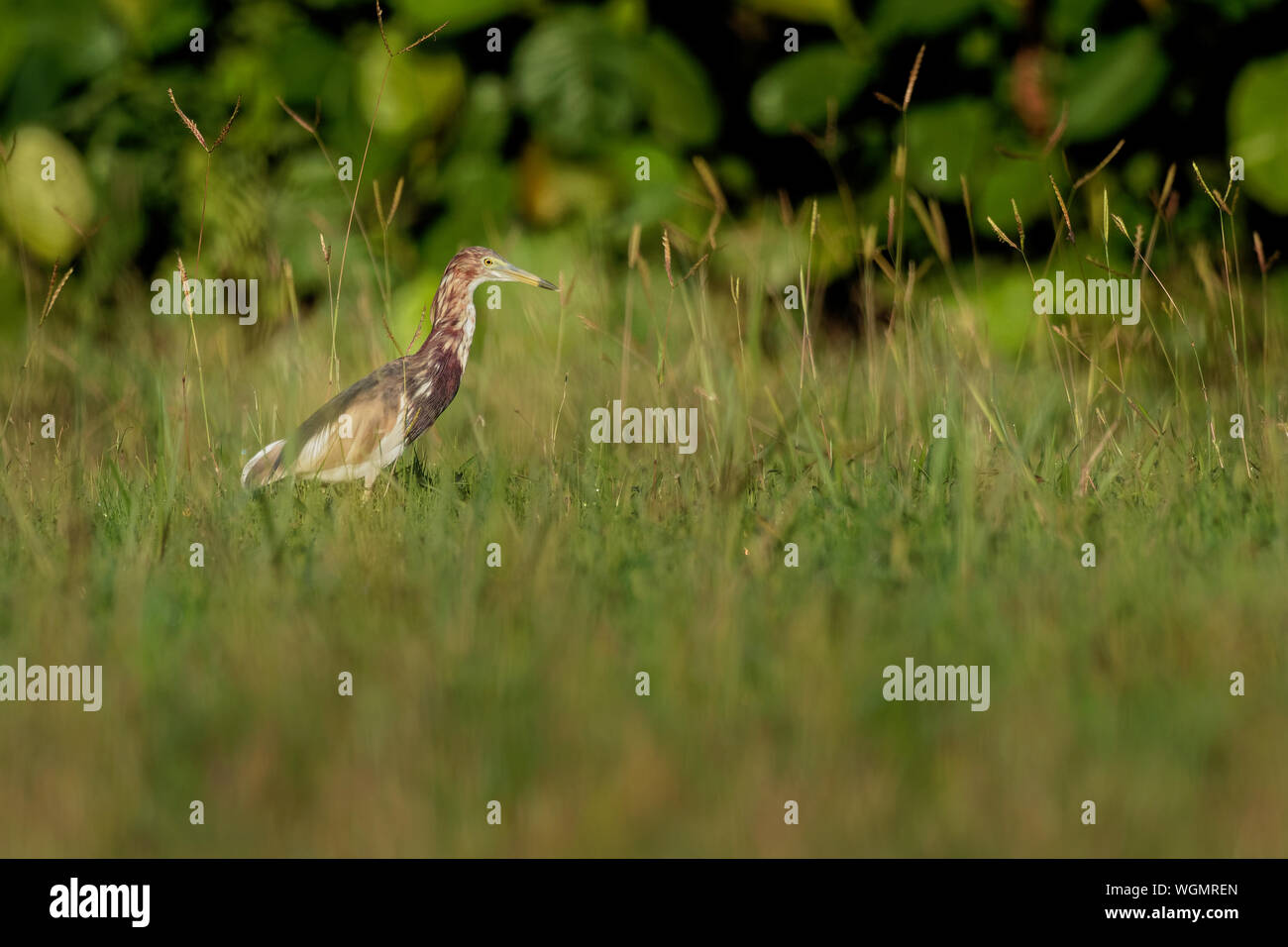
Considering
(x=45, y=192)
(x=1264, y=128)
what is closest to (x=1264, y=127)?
(x=1264, y=128)

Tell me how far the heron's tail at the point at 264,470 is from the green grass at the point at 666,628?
0.07 m

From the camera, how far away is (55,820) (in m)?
2.07

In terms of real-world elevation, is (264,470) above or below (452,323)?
below

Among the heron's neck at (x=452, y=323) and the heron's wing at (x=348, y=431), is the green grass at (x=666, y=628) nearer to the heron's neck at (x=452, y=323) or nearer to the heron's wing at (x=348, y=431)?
the heron's wing at (x=348, y=431)

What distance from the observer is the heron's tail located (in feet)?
11.6

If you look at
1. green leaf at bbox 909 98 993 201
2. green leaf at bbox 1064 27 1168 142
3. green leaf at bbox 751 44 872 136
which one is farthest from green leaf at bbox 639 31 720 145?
green leaf at bbox 1064 27 1168 142

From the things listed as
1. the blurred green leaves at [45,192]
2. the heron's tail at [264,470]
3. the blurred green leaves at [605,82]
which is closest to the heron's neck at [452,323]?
the heron's tail at [264,470]

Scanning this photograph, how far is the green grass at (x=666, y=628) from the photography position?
2053 mm

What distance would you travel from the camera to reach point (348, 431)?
3.53 meters

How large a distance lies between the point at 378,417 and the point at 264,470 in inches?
12.5

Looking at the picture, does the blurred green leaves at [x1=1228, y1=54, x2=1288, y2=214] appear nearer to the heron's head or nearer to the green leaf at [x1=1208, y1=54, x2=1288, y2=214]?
the green leaf at [x1=1208, y1=54, x2=1288, y2=214]

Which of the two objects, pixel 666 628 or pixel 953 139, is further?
pixel 953 139

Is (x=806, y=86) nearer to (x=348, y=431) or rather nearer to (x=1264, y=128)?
(x=1264, y=128)

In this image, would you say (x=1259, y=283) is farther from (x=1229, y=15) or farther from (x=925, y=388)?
(x=925, y=388)
